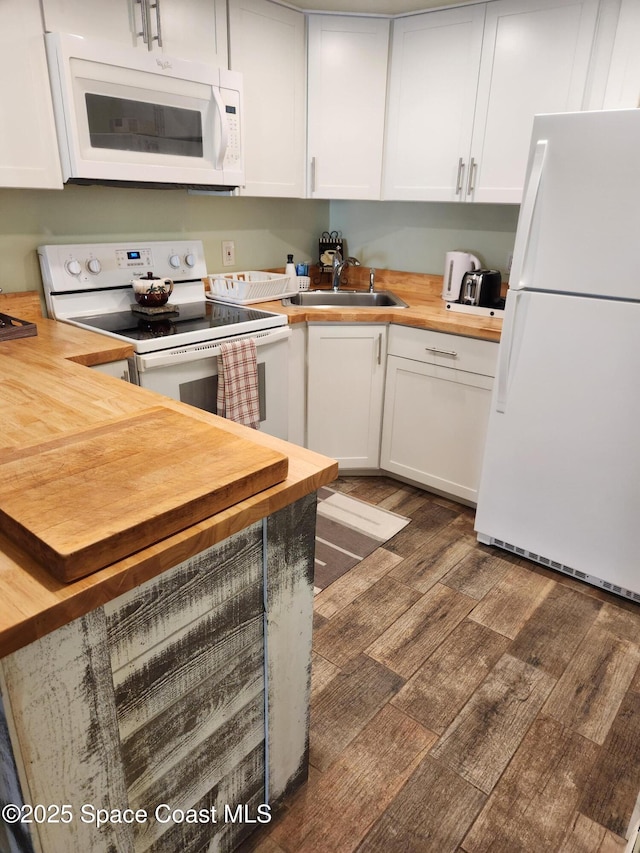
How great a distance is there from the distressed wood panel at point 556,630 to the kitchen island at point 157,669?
0.90 m

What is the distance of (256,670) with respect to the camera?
118cm

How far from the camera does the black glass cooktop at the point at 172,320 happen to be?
2.18m

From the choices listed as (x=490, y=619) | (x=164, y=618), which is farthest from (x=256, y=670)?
(x=490, y=619)

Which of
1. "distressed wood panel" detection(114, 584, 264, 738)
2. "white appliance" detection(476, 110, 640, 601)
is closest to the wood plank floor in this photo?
"white appliance" detection(476, 110, 640, 601)

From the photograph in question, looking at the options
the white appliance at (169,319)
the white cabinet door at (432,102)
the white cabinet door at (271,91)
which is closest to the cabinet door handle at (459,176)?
the white cabinet door at (432,102)

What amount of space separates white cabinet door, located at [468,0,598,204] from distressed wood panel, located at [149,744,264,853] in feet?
7.82

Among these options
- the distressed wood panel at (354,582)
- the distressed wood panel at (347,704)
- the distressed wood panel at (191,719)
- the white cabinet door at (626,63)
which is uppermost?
the white cabinet door at (626,63)

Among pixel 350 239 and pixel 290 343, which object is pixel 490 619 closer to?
pixel 290 343

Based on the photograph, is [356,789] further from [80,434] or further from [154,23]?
[154,23]

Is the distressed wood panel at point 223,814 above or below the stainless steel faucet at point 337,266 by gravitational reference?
below

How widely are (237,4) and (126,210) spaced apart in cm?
95

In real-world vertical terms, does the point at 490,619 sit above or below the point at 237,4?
below

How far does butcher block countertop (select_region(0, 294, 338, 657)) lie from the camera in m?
0.75

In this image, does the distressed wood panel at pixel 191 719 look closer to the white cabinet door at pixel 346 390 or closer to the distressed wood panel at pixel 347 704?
the distressed wood panel at pixel 347 704
